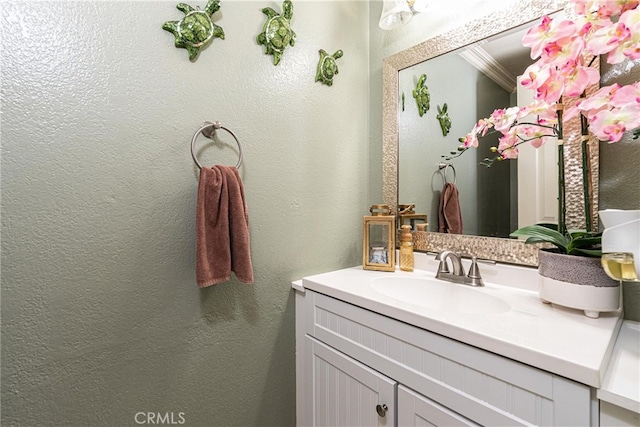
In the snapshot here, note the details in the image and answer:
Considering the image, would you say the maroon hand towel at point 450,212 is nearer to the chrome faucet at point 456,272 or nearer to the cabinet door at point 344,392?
the chrome faucet at point 456,272

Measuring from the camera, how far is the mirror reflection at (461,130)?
41.4 inches

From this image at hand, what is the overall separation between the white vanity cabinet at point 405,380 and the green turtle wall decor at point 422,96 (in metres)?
0.90

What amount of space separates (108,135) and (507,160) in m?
1.30

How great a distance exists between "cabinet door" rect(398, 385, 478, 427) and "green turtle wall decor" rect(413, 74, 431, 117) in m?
1.08

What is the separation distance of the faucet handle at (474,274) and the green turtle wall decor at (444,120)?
0.54 metres

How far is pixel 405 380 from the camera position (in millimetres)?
785

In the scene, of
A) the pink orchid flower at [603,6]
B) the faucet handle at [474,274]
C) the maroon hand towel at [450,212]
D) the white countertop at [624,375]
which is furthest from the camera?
the maroon hand towel at [450,212]

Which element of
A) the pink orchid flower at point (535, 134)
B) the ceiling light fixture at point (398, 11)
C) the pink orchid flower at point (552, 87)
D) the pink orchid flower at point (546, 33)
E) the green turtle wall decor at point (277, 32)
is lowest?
the pink orchid flower at point (535, 134)

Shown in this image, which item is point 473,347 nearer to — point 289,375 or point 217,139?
point 289,375

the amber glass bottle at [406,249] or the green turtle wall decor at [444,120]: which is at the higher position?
the green turtle wall decor at [444,120]

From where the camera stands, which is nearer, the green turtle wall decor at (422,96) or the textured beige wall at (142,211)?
the textured beige wall at (142,211)

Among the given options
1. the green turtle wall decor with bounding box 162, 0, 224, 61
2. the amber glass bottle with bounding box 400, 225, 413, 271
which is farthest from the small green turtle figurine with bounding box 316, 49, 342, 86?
the amber glass bottle with bounding box 400, 225, 413, 271

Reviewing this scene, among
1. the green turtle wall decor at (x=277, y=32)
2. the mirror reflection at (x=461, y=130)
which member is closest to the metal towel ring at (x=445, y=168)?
the mirror reflection at (x=461, y=130)
